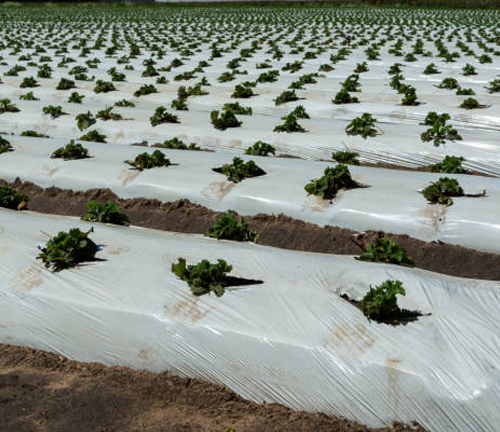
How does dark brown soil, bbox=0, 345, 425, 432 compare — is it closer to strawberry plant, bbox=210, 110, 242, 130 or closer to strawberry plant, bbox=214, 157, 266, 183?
strawberry plant, bbox=214, 157, 266, 183

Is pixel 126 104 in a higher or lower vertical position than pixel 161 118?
lower

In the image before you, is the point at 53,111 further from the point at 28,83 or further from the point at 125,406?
the point at 125,406

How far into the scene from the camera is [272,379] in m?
5.08

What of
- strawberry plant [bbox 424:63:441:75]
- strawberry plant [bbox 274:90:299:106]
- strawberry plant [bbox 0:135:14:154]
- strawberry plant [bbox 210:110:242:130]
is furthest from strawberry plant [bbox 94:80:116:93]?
strawberry plant [bbox 424:63:441:75]

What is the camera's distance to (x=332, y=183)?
8633 millimetres

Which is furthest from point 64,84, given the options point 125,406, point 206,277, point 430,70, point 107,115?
point 125,406

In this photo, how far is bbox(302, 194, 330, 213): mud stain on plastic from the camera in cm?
861

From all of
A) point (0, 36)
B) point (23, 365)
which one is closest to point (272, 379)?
point (23, 365)

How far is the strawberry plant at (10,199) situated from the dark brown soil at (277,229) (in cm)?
91

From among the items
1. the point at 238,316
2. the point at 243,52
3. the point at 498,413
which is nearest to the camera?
the point at 498,413

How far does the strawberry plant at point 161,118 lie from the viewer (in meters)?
13.3

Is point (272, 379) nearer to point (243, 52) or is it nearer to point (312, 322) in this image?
point (312, 322)

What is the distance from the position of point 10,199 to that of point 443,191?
687 centimetres

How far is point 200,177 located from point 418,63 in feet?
57.5
